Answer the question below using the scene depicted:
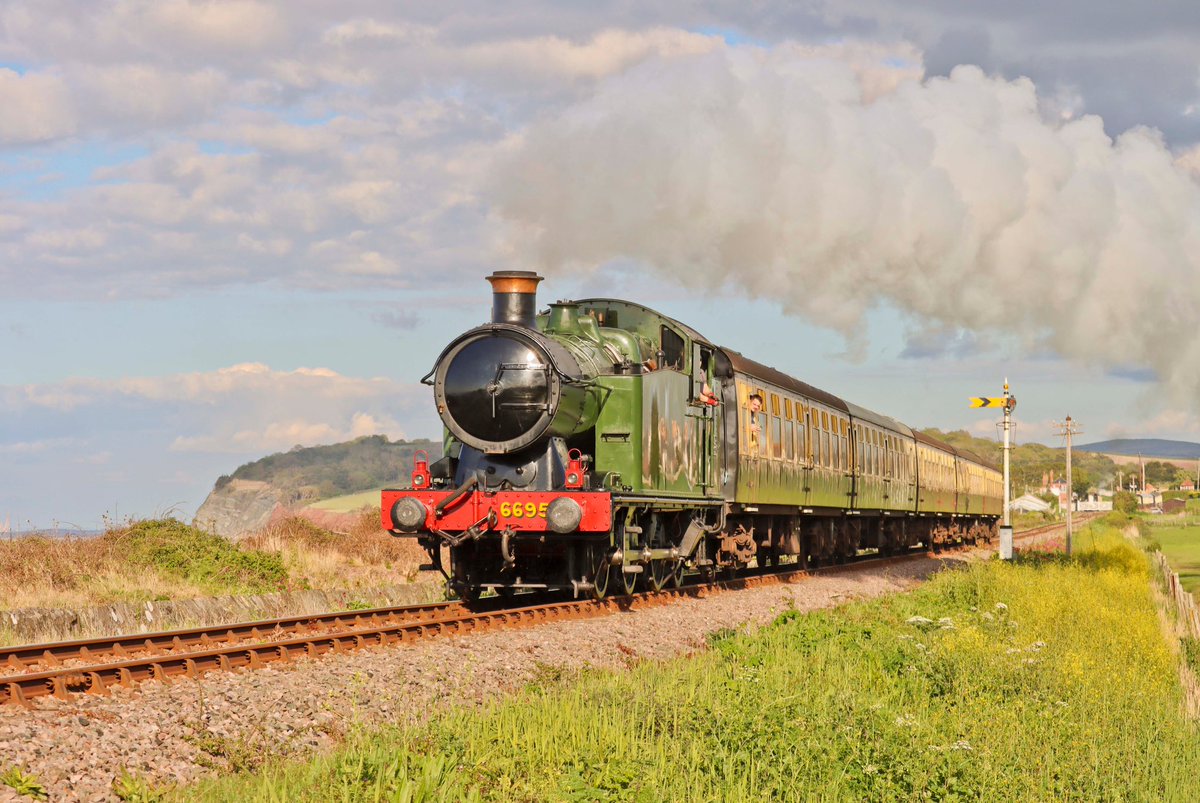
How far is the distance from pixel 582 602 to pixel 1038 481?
16630 centimetres

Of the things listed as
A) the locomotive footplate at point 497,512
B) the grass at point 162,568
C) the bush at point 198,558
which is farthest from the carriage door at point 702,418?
the bush at point 198,558

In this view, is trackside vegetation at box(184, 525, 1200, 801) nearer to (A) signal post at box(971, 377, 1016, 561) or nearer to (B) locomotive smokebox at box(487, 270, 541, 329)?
(B) locomotive smokebox at box(487, 270, 541, 329)

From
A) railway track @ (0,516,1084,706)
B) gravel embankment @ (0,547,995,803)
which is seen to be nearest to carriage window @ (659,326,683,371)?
railway track @ (0,516,1084,706)

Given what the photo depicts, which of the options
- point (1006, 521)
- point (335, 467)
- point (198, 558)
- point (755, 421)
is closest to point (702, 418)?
point (755, 421)

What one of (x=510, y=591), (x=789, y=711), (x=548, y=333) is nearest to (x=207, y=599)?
(x=510, y=591)

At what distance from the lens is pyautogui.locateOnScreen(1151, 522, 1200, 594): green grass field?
45134mm

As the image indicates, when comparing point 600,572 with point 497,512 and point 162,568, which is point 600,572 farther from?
point 162,568

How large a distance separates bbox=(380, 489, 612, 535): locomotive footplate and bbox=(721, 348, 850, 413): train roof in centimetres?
618

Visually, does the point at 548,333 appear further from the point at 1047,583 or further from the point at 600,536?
the point at 1047,583

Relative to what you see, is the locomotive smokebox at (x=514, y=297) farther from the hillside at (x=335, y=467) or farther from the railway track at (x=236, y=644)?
the hillside at (x=335, y=467)

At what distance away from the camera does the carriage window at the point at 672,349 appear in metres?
18.7

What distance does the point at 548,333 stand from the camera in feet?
57.0

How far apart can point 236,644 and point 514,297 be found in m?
6.06

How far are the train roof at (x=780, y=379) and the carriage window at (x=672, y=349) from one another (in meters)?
1.85
